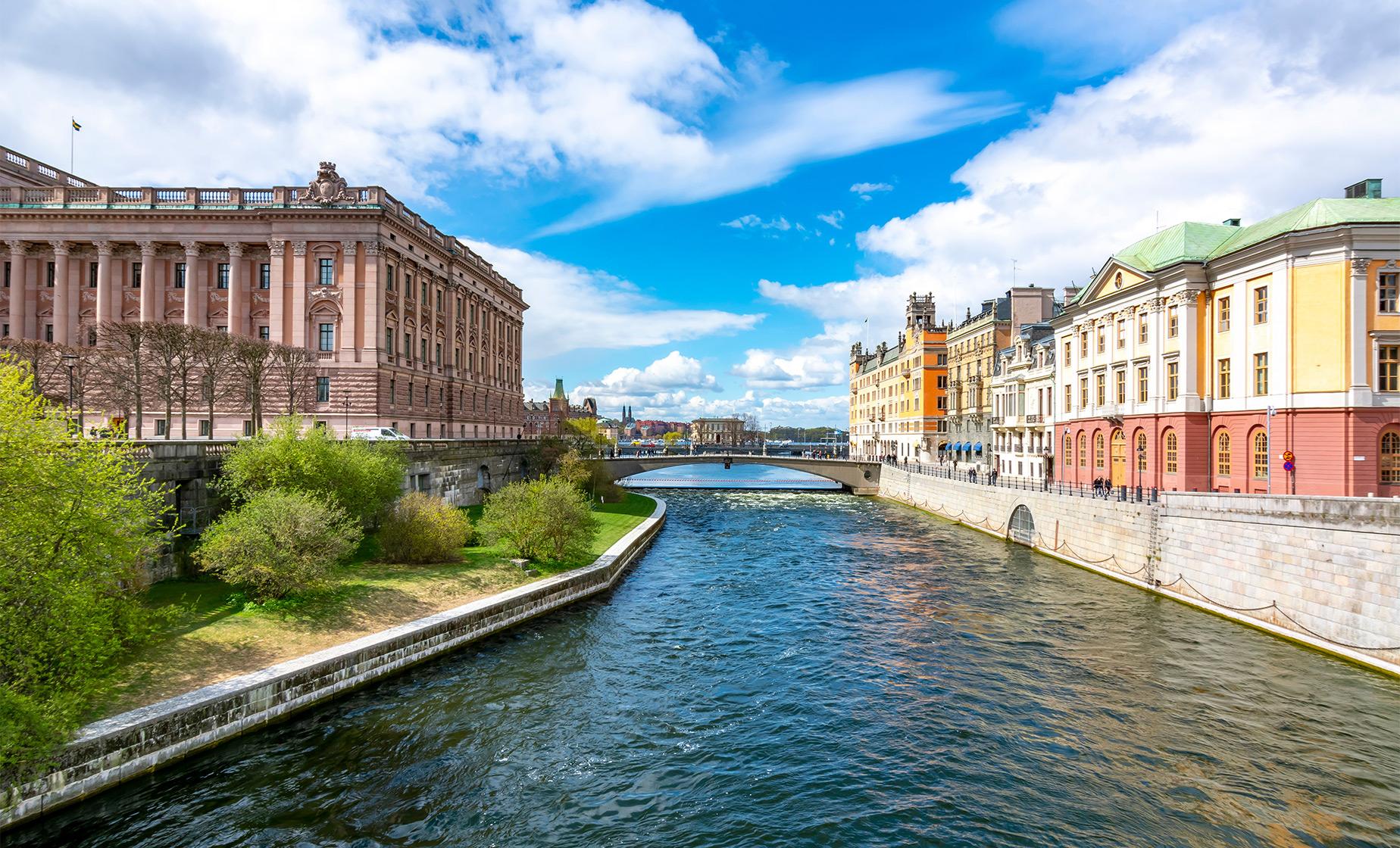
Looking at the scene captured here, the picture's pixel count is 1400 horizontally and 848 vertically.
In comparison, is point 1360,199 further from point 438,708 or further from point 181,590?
point 181,590

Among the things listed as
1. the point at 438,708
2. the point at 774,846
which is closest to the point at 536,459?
the point at 438,708

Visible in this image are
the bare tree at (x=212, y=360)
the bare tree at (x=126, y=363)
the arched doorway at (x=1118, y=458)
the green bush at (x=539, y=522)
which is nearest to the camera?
the green bush at (x=539, y=522)

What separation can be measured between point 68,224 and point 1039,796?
237ft

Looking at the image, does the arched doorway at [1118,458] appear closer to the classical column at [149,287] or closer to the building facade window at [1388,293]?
the building facade window at [1388,293]

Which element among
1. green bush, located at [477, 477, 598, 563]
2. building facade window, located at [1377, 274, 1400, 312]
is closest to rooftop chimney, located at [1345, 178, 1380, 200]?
building facade window, located at [1377, 274, 1400, 312]

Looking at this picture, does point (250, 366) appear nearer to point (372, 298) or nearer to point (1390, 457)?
point (372, 298)

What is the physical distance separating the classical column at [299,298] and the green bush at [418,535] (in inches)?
1148

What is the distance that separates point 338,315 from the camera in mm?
53125

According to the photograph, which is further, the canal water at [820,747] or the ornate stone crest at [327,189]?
the ornate stone crest at [327,189]

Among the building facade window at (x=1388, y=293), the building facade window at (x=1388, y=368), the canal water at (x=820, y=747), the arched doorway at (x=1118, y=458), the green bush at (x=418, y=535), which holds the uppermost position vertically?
the building facade window at (x=1388, y=293)

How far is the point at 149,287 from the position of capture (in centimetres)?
5278

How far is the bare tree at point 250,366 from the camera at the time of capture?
4275 cm

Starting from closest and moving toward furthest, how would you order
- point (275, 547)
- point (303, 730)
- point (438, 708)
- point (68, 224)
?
point (303, 730) → point (438, 708) → point (275, 547) → point (68, 224)

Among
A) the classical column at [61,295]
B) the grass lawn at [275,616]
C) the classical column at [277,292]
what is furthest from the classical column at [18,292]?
the grass lawn at [275,616]
